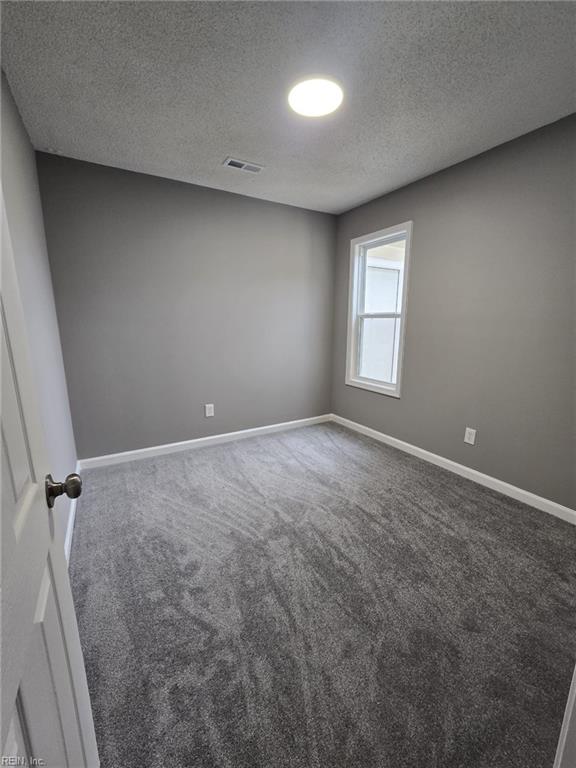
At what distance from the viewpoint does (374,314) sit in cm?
360

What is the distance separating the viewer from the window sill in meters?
3.29

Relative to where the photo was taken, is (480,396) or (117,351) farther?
(117,351)

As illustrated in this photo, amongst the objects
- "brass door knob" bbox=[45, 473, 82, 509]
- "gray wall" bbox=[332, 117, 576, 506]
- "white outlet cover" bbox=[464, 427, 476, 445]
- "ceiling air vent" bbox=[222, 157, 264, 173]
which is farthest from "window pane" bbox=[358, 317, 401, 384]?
"brass door knob" bbox=[45, 473, 82, 509]

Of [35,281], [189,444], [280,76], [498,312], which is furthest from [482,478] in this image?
[35,281]

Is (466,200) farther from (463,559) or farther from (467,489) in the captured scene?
(463,559)

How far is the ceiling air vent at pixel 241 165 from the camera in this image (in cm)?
247

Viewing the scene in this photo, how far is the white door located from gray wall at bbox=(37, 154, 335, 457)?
2.24m

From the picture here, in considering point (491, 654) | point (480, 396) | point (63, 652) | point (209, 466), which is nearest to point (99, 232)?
point (209, 466)

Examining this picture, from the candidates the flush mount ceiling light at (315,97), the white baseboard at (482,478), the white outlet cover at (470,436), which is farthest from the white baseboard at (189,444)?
the flush mount ceiling light at (315,97)

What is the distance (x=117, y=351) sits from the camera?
2.84m

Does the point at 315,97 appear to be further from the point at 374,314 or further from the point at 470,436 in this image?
the point at 470,436

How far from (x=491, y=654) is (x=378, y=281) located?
3395mm

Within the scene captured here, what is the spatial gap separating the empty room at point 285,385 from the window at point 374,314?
0.12 feet

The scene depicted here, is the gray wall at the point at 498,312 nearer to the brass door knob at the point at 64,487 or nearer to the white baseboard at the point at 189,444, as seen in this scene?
the white baseboard at the point at 189,444
